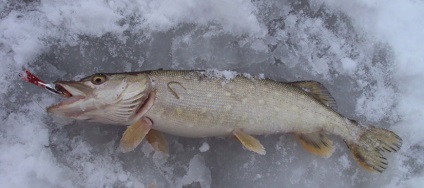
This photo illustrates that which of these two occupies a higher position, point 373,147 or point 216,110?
point 373,147

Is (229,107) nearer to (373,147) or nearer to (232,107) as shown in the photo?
(232,107)

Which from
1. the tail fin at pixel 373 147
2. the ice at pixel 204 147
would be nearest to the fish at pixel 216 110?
the tail fin at pixel 373 147

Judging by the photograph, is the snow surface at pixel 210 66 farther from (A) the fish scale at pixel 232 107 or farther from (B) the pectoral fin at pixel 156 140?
(A) the fish scale at pixel 232 107

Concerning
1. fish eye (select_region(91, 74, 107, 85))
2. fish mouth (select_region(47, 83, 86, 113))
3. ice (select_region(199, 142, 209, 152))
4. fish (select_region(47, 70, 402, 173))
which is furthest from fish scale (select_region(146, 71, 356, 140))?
fish mouth (select_region(47, 83, 86, 113))

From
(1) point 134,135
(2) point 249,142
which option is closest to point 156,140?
(1) point 134,135

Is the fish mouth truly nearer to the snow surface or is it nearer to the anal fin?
the snow surface

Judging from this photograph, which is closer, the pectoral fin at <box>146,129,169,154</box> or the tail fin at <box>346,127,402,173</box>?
the pectoral fin at <box>146,129,169,154</box>

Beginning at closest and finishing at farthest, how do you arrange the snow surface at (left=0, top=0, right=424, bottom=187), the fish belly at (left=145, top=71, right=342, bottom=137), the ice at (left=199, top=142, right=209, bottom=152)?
the fish belly at (left=145, top=71, right=342, bottom=137) < the snow surface at (left=0, top=0, right=424, bottom=187) < the ice at (left=199, top=142, right=209, bottom=152)

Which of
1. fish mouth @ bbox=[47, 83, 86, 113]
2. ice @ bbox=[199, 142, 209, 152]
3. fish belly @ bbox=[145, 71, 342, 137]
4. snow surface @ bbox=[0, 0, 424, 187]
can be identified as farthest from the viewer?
ice @ bbox=[199, 142, 209, 152]

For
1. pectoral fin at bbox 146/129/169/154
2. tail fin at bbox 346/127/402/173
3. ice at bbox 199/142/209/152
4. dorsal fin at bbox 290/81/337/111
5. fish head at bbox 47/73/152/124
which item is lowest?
pectoral fin at bbox 146/129/169/154

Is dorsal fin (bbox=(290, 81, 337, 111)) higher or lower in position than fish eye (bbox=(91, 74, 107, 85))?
higher
